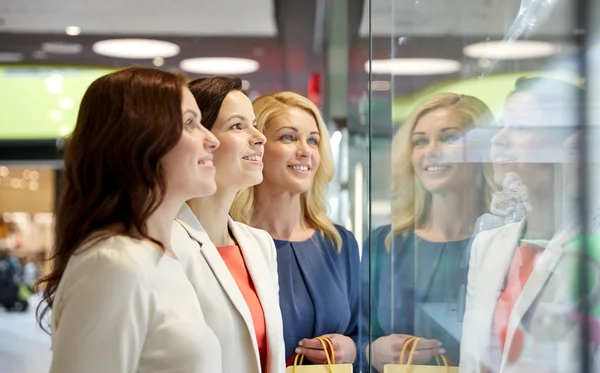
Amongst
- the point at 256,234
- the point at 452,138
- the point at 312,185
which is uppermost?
the point at 452,138

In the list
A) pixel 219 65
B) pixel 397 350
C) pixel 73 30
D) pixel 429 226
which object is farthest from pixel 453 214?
pixel 73 30

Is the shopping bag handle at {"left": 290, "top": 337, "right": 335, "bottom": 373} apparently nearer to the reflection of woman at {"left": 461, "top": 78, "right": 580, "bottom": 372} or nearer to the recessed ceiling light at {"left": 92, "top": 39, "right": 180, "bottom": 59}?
the reflection of woman at {"left": 461, "top": 78, "right": 580, "bottom": 372}

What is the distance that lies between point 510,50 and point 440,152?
251 millimetres

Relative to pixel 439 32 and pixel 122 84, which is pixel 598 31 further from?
pixel 122 84

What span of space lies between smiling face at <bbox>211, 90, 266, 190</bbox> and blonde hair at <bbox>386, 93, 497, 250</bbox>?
1.18 ft

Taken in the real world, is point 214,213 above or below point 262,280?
above

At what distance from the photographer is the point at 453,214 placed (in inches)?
65.7

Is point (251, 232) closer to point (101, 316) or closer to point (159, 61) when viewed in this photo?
point (101, 316)

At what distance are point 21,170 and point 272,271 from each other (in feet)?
12.9

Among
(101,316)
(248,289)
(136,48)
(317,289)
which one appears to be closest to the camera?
(101,316)

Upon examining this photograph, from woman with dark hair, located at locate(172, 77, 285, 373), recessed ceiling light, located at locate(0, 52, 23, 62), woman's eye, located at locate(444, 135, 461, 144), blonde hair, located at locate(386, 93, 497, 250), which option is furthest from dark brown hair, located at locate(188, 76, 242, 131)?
recessed ceiling light, located at locate(0, 52, 23, 62)

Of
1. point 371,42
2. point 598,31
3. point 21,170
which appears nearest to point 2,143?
point 21,170

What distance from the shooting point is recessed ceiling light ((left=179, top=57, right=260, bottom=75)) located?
559cm

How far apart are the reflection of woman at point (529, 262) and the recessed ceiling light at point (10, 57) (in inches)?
180
